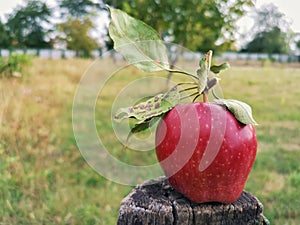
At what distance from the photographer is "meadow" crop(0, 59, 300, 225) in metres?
2.32

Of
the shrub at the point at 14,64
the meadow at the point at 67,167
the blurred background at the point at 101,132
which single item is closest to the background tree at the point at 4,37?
the blurred background at the point at 101,132

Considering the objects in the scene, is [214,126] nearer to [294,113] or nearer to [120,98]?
[120,98]

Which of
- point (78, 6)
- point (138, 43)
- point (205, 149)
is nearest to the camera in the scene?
point (205, 149)

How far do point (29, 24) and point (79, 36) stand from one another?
71.7 inches

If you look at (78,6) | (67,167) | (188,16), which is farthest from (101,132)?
(78,6)

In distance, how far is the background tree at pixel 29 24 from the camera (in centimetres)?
1279

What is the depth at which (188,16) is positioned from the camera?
501 cm

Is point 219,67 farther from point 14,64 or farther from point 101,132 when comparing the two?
point 14,64

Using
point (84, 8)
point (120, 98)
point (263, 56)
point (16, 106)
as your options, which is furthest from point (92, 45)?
point (120, 98)

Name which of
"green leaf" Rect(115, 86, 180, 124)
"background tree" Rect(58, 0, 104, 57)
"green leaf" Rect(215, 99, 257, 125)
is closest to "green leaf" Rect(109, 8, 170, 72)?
"green leaf" Rect(115, 86, 180, 124)

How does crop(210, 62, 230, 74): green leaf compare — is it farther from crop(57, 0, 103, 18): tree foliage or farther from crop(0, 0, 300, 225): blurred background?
crop(57, 0, 103, 18): tree foliage

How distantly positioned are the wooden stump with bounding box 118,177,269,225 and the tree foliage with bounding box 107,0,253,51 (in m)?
4.01

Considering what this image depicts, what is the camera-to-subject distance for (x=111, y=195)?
8.33ft

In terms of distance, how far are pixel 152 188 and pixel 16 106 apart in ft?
8.53
